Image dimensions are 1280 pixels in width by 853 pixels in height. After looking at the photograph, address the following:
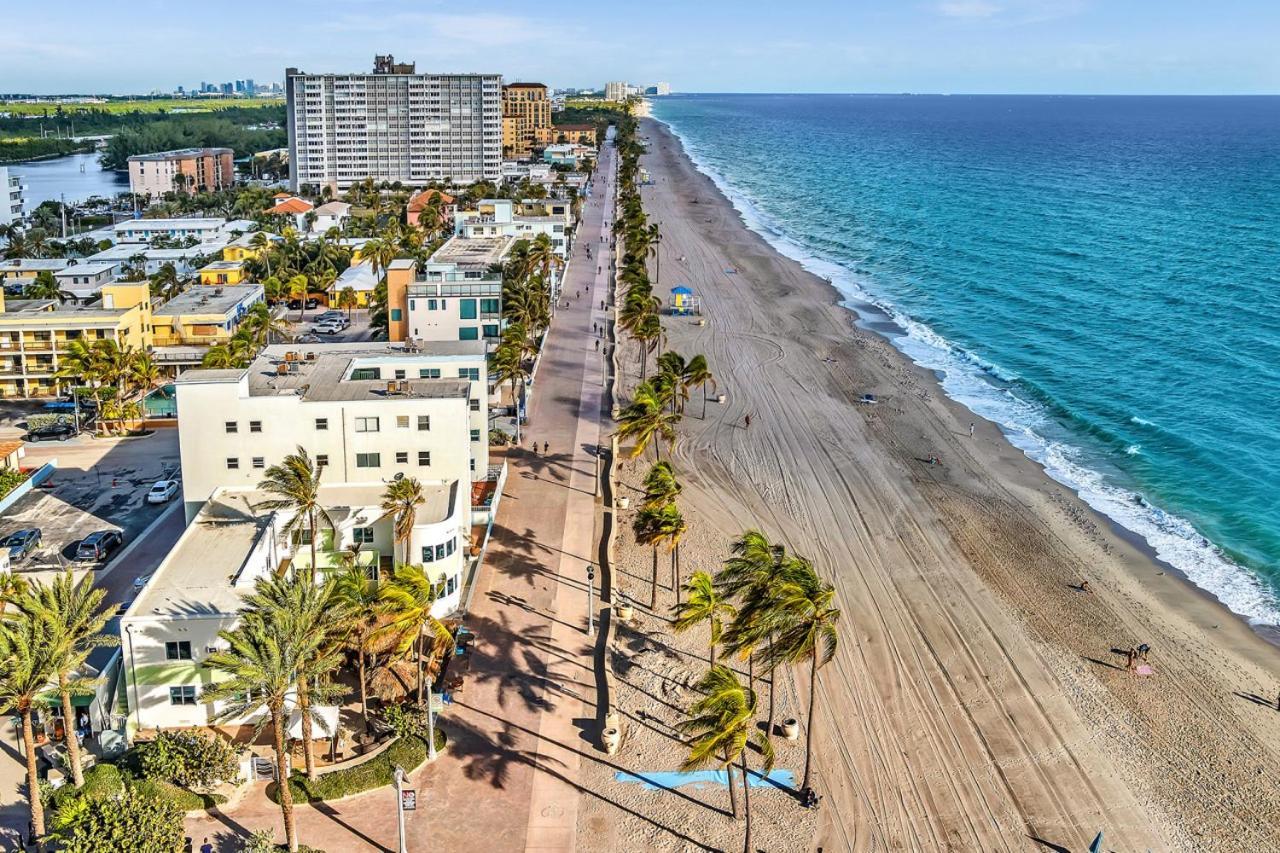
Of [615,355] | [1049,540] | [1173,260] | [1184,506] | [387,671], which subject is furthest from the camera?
[1173,260]

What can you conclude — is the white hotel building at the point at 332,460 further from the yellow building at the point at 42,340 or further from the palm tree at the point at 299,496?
the yellow building at the point at 42,340

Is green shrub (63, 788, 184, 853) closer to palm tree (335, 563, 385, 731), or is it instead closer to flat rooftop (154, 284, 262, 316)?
palm tree (335, 563, 385, 731)

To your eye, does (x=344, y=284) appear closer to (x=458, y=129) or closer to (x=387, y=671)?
(x=387, y=671)

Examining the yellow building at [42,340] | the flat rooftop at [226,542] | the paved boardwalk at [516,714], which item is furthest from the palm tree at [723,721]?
the yellow building at [42,340]

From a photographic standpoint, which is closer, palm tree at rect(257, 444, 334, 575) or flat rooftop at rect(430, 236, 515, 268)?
palm tree at rect(257, 444, 334, 575)

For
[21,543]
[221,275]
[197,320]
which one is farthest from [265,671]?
[221,275]

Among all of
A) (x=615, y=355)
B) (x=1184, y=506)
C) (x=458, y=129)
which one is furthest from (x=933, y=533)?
(x=458, y=129)

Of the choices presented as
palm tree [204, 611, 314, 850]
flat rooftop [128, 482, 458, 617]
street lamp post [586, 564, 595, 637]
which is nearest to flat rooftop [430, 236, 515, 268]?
flat rooftop [128, 482, 458, 617]
